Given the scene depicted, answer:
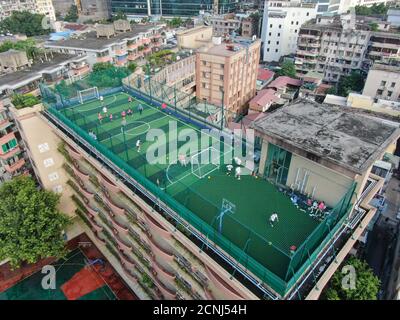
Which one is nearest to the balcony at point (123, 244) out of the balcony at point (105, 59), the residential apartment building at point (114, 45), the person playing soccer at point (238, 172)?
the person playing soccer at point (238, 172)

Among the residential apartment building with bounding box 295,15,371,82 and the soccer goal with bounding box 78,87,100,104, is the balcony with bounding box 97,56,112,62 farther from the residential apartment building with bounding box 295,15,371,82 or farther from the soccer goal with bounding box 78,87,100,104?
the residential apartment building with bounding box 295,15,371,82

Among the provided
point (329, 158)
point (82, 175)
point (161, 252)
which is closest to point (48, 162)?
point (82, 175)

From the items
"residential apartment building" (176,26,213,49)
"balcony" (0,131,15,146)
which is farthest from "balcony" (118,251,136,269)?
"residential apartment building" (176,26,213,49)

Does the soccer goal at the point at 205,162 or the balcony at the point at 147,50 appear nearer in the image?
the soccer goal at the point at 205,162

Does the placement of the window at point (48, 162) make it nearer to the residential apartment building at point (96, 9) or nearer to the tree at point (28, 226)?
the tree at point (28, 226)

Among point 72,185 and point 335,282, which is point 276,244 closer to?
point 335,282
